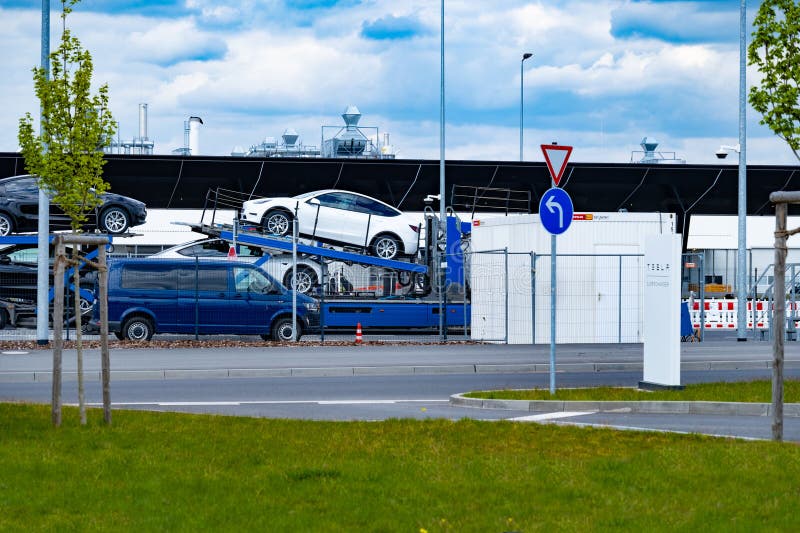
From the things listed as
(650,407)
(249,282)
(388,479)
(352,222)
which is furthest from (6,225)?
(388,479)

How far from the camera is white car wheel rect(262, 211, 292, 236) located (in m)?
32.8

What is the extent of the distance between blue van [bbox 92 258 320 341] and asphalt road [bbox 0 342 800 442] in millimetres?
2692

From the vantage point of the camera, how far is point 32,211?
3219 centimetres

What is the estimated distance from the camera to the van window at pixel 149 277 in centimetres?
2678

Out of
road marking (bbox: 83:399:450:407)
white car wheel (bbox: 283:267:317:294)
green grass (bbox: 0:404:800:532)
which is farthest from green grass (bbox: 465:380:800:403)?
white car wheel (bbox: 283:267:317:294)

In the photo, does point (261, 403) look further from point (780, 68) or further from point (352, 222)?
point (352, 222)

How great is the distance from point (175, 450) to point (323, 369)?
10476 mm

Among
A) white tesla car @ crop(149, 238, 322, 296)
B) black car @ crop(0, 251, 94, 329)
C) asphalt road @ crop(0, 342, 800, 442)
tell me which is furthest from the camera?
white tesla car @ crop(149, 238, 322, 296)

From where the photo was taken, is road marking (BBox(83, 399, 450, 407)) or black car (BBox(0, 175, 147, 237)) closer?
road marking (BBox(83, 399, 450, 407))

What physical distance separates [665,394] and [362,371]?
6755 millimetres

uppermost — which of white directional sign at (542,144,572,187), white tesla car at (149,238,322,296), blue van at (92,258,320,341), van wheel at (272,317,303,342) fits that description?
white directional sign at (542,144,572,187)

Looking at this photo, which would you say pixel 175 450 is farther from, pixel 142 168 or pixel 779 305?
pixel 142 168

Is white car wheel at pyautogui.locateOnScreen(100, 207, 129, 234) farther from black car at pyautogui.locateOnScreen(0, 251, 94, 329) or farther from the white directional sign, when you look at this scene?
the white directional sign

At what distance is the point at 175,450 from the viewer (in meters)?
9.23
